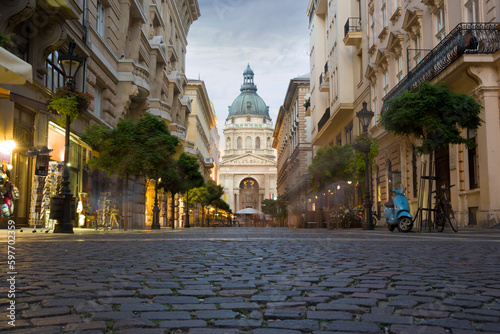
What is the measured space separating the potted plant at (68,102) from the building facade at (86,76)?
1161 mm

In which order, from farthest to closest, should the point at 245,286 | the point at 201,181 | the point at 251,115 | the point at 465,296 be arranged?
1. the point at 251,115
2. the point at 201,181
3. the point at 245,286
4. the point at 465,296

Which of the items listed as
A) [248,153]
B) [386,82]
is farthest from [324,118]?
[248,153]

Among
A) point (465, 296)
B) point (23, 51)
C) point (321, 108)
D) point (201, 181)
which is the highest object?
point (321, 108)

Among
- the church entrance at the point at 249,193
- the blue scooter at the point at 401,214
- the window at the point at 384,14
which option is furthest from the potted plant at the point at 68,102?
the church entrance at the point at 249,193

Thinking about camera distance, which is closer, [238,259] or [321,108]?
[238,259]

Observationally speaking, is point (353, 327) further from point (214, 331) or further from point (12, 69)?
point (12, 69)

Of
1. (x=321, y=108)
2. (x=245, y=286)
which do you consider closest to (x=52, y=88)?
(x=245, y=286)

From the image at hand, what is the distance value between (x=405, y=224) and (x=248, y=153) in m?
126

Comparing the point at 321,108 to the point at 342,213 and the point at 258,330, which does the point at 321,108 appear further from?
the point at 258,330

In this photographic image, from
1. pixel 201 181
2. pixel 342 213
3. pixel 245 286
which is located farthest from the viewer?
pixel 201 181

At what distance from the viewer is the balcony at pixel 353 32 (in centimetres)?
3062

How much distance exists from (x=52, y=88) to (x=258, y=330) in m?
16.6

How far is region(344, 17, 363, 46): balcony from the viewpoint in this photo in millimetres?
30625

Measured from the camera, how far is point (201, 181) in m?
35.0
